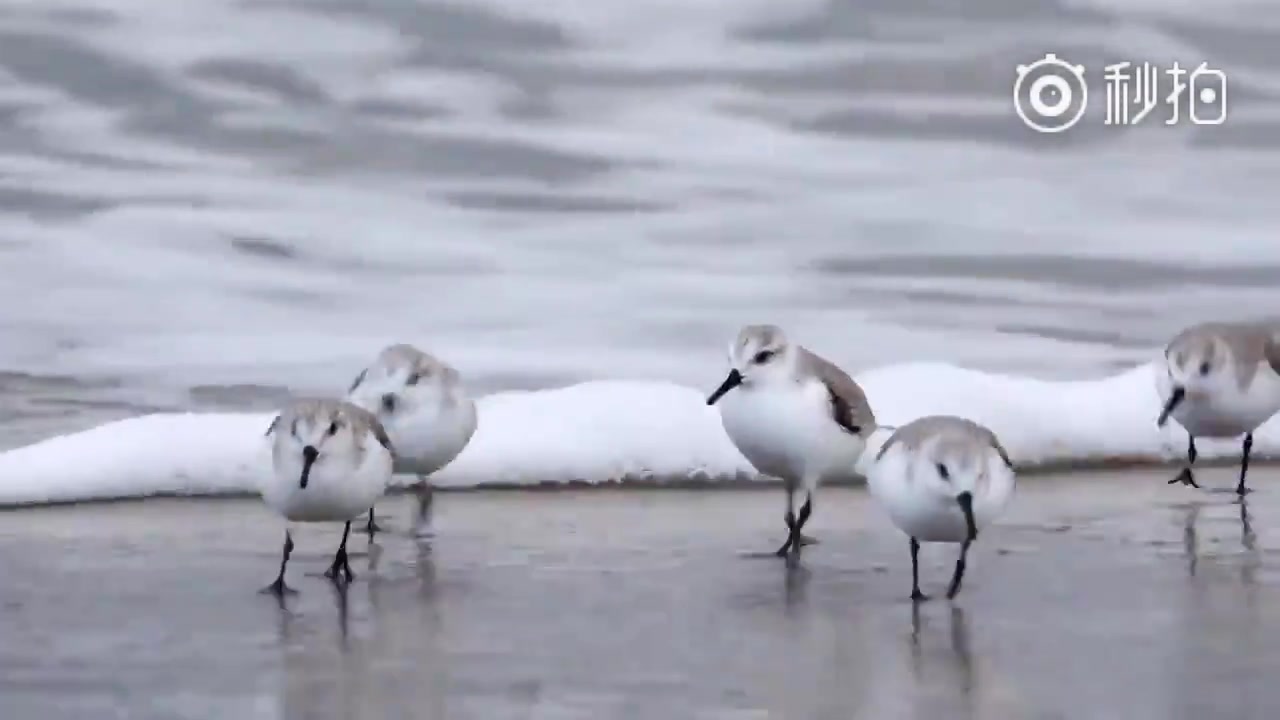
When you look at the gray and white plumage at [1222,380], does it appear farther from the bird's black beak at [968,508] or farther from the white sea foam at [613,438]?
the bird's black beak at [968,508]

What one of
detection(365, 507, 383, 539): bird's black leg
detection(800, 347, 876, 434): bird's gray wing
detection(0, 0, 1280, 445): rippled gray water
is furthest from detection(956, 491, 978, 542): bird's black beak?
detection(0, 0, 1280, 445): rippled gray water

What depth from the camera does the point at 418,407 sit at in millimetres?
5949

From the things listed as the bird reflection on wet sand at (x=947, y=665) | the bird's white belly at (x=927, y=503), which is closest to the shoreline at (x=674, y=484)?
the bird's white belly at (x=927, y=503)

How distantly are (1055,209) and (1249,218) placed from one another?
3.16ft

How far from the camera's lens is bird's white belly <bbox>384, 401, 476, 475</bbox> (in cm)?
592

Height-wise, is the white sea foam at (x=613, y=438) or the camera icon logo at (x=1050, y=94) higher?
the camera icon logo at (x=1050, y=94)

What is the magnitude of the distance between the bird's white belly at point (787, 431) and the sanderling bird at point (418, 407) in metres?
0.88

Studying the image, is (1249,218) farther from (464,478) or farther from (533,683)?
(533,683)

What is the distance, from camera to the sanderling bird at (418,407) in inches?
233

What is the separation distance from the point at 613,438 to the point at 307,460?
6.54 ft

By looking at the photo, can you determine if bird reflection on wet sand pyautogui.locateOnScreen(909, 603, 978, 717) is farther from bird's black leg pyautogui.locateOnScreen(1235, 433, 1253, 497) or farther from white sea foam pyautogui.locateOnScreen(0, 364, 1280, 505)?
bird's black leg pyautogui.locateOnScreen(1235, 433, 1253, 497)

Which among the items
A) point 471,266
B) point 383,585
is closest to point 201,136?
point 471,266

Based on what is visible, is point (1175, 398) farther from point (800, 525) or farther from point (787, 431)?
point (800, 525)

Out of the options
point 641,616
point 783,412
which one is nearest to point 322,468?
point 641,616
